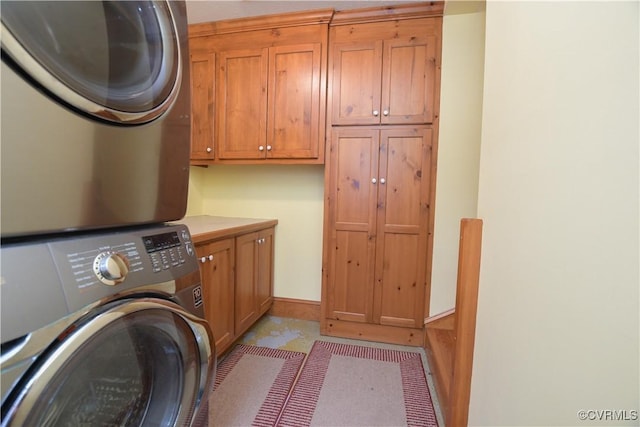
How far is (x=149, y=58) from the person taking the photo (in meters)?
0.63

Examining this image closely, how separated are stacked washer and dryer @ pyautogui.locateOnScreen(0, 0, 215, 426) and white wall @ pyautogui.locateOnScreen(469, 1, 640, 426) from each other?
0.83 metres

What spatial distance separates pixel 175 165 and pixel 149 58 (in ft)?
0.85

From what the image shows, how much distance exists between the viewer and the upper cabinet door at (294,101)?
194cm

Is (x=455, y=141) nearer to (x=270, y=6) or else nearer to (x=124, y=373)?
(x=270, y=6)

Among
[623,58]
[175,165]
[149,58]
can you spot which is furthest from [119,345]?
[623,58]

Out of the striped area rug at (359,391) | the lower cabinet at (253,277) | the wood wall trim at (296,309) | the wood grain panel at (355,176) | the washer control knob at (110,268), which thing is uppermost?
the wood grain panel at (355,176)

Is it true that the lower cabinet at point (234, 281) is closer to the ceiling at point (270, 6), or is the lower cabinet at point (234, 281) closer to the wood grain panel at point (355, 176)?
the wood grain panel at point (355, 176)

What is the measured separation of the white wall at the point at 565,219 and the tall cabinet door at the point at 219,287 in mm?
1236

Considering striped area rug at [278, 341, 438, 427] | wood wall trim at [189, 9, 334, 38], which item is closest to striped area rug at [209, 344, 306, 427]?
striped area rug at [278, 341, 438, 427]

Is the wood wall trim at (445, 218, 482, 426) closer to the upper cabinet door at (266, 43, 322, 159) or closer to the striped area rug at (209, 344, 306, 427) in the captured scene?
the striped area rug at (209, 344, 306, 427)

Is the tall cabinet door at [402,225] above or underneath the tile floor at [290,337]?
above

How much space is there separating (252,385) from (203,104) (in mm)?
2029

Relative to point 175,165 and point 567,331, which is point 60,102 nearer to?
point 175,165

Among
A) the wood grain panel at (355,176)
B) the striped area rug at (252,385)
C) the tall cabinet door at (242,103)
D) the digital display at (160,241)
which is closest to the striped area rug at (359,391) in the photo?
the striped area rug at (252,385)
